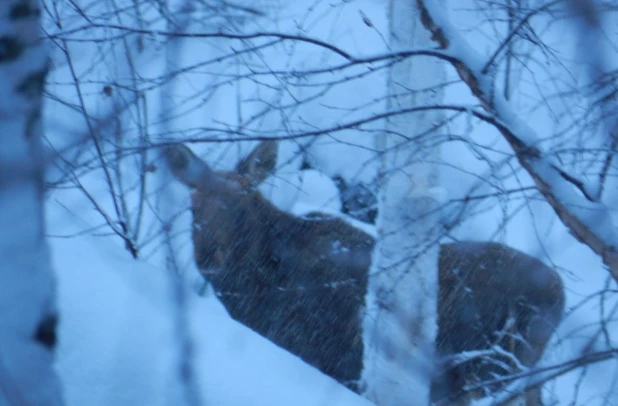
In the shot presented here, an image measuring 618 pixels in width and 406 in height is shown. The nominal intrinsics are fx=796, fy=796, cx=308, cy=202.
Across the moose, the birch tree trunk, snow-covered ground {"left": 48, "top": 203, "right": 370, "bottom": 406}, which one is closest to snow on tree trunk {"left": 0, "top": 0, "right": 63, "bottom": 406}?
snow-covered ground {"left": 48, "top": 203, "right": 370, "bottom": 406}

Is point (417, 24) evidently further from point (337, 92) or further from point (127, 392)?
point (337, 92)

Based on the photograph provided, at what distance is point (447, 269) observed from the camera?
6441 mm

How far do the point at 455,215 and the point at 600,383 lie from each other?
107 cm

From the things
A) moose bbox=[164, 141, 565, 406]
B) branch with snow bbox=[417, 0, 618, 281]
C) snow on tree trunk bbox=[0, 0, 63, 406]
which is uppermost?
moose bbox=[164, 141, 565, 406]

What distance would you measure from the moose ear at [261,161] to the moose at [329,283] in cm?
2

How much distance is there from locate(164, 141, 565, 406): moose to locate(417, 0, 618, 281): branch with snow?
2734 millimetres

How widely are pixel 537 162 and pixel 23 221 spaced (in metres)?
2.08

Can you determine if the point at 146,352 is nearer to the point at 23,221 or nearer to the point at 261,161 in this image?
the point at 23,221

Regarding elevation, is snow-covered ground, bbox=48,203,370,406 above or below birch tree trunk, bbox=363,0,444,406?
below

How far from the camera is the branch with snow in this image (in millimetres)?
2926

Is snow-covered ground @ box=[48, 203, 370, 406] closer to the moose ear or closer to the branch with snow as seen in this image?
the branch with snow

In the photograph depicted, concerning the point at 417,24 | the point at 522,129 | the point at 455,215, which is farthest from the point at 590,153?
the point at 417,24

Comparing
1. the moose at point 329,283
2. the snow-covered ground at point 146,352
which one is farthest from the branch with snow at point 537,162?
the moose at point 329,283

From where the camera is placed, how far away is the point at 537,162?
3.04 meters
